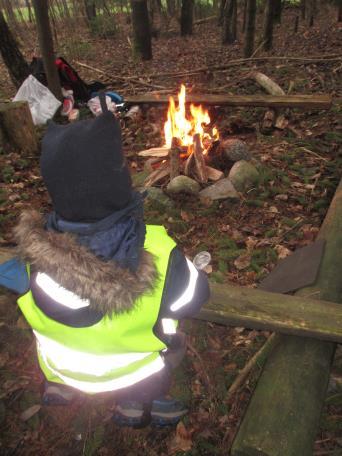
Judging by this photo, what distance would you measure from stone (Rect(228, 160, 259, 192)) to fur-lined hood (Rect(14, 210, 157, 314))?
3.68 meters

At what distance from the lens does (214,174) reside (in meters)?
5.48

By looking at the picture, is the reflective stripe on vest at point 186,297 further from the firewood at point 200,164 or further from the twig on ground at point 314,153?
the twig on ground at point 314,153

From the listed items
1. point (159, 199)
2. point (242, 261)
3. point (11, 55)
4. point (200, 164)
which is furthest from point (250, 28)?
point (242, 261)

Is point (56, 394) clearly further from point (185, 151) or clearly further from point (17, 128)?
point (17, 128)

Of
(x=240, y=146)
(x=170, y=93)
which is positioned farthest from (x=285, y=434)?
(x=170, y=93)

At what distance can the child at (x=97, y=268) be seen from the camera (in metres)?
1.72

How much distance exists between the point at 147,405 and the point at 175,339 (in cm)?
54

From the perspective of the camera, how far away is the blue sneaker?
253cm

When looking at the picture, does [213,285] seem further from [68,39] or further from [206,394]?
[68,39]

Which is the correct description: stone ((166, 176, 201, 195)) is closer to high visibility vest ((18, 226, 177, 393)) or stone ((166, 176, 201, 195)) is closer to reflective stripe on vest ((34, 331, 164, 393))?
high visibility vest ((18, 226, 177, 393))

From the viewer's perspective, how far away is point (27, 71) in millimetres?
8711

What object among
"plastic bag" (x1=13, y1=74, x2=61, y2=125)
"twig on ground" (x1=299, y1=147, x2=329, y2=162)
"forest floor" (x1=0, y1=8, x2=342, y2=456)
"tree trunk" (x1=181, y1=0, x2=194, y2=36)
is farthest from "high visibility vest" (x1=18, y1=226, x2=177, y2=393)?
"tree trunk" (x1=181, y1=0, x2=194, y2=36)

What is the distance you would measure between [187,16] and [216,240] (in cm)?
1542

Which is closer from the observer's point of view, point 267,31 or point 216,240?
point 216,240
